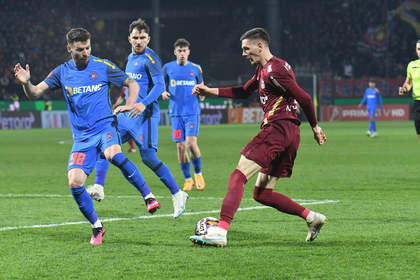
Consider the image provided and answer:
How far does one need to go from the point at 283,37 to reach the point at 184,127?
31.1m

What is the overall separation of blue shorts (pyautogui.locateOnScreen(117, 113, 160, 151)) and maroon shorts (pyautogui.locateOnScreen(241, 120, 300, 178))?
2295 mm

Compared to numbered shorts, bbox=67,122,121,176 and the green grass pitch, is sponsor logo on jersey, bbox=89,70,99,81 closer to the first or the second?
numbered shorts, bbox=67,122,121,176

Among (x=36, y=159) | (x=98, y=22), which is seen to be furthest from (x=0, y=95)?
(x=36, y=159)

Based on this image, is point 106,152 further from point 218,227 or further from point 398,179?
point 398,179

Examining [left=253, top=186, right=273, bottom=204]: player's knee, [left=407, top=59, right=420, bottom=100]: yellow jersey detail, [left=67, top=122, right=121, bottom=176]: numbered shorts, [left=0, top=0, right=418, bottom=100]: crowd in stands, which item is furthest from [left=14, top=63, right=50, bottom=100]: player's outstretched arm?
[left=0, top=0, right=418, bottom=100]: crowd in stands

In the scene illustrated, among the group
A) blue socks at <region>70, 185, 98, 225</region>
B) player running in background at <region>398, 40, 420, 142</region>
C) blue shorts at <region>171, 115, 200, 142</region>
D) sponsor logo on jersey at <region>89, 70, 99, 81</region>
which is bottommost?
blue socks at <region>70, 185, 98, 225</region>

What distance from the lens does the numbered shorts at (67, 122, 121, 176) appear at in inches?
192

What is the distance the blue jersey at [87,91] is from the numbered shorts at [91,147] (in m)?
0.05

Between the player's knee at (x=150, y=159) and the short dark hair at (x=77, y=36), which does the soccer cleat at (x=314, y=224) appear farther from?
the short dark hair at (x=77, y=36)

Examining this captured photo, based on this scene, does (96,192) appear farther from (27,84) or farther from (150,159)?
(27,84)

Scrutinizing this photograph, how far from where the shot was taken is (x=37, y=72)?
33719mm

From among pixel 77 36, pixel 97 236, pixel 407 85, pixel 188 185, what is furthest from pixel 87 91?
pixel 407 85

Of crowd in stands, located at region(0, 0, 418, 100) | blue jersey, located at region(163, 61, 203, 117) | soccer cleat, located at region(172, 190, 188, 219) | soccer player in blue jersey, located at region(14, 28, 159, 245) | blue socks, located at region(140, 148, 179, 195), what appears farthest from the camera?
crowd in stands, located at region(0, 0, 418, 100)

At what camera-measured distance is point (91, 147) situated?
499 centimetres
